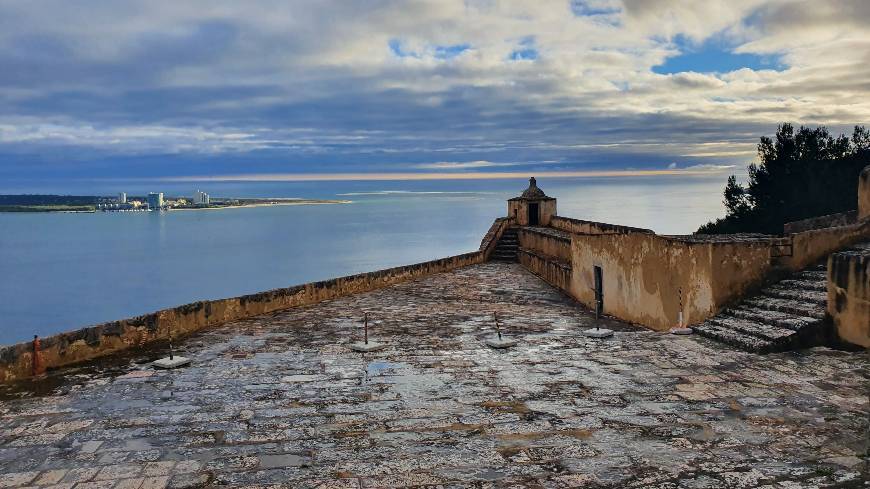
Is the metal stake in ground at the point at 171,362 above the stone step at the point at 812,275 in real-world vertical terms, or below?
below

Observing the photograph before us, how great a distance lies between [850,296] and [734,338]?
131cm

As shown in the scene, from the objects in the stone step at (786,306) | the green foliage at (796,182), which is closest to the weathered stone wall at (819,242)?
the stone step at (786,306)

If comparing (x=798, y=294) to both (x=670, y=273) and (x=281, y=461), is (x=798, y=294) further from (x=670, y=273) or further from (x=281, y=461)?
(x=281, y=461)

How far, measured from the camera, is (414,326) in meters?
11.0

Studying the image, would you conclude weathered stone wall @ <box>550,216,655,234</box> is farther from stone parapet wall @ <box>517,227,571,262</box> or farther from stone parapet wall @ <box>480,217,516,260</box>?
stone parapet wall @ <box>480,217,516,260</box>

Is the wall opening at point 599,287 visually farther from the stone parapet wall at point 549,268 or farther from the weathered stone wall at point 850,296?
the weathered stone wall at point 850,296

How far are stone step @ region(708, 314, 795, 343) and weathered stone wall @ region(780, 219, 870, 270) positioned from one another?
1.39 meters

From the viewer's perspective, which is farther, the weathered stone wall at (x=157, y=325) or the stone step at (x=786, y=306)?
the stone step at (x=786, y=306)

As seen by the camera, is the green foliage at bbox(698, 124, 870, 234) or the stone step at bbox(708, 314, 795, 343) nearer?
the stone step at bbox(708, 314, 795, 343)

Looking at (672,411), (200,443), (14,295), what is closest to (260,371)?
(200,443)

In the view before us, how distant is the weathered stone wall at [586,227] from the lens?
1682cm

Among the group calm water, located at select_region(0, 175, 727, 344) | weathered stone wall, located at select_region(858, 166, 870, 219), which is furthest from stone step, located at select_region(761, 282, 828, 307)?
calm water, located at select_region(0, 175, 727, 344)

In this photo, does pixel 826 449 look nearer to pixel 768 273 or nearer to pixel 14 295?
pixel 768 273

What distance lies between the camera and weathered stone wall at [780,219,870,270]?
30.5 ft
